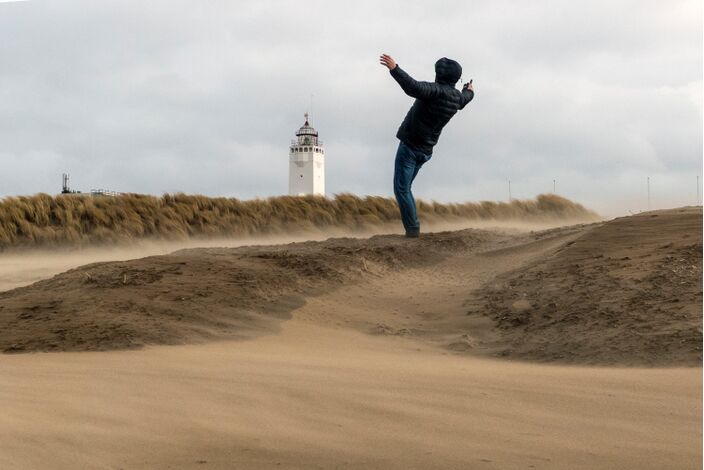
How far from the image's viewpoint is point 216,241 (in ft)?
56.0

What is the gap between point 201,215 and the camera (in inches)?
687

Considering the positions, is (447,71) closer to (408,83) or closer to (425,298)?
(408,83)

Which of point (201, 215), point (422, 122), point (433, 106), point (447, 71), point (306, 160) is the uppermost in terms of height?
point (306, 160)

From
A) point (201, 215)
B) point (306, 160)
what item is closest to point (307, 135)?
point (306, 160)

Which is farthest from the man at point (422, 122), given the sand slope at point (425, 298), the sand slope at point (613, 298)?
the sand slope at point (613, 298)

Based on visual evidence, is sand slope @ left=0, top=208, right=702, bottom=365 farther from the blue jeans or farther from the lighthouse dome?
the lighthouse dome

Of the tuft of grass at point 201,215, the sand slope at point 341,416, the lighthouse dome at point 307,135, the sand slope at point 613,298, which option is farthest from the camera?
the lighthouse dome at point 307,135

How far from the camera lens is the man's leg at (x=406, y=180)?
1281 cm

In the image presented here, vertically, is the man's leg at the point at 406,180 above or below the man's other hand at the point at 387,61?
below

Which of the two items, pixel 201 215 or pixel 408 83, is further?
pixel 201 215

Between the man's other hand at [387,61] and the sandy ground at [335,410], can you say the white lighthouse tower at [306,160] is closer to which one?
the man's other hand at [387,61]

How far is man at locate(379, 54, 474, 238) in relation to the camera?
40.3 ft

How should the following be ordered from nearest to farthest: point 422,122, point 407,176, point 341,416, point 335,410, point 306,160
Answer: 1. point 341,416
2. point 335,410
3. point 422,122
4. point 407,176
5. point 306,160

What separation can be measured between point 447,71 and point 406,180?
1.86 meters
